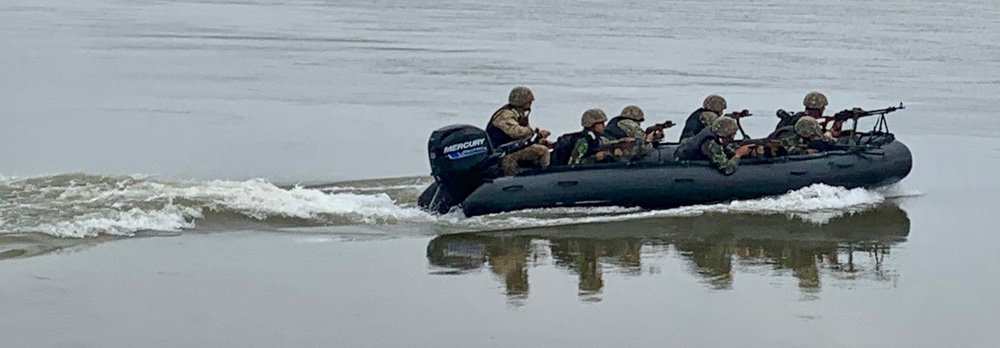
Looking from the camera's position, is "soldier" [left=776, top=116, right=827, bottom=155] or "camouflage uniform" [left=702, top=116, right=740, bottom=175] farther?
"soldier" [left=776, top=116, right=827, bottom=155]

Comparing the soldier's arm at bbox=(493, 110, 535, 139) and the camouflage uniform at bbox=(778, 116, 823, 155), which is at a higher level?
the soldier's arm at bbox=(493, 110, 535, 139)

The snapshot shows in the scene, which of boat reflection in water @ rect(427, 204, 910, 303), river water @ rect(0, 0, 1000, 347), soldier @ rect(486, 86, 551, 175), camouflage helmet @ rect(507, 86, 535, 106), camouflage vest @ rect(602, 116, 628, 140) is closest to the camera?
river water @ rect(0, 0, 1000, 347)

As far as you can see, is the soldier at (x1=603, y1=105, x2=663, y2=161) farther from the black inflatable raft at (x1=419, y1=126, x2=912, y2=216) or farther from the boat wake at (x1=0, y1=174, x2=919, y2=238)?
the boat wake at (x1=0, y1=174, x2=919, y2=238)

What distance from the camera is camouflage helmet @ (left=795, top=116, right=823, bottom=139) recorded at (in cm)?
1950

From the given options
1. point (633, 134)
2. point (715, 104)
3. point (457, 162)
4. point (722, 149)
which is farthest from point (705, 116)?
point (457, 162)

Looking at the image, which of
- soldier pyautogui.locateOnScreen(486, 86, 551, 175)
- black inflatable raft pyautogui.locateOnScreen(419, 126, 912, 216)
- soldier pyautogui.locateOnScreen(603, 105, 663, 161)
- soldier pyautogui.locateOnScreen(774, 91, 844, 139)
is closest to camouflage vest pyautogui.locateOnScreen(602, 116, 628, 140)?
soldier pyautogui.locateOnScreen(603, 105, 663, 161)

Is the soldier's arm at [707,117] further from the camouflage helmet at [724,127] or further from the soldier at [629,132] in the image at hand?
the soldier at [629,132]

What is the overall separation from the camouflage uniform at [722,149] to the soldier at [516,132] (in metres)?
1.77

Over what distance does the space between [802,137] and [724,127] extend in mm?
1594

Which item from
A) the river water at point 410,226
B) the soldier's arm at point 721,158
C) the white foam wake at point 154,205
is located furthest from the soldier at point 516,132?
the soldier's arm at point 721,158

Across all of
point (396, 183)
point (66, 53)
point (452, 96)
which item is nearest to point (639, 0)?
point (66, 53)

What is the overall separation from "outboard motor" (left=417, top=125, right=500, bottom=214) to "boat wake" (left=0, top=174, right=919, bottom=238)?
0.21 m

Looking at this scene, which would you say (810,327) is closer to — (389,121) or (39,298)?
(39,298)

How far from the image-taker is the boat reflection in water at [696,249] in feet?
48.9
